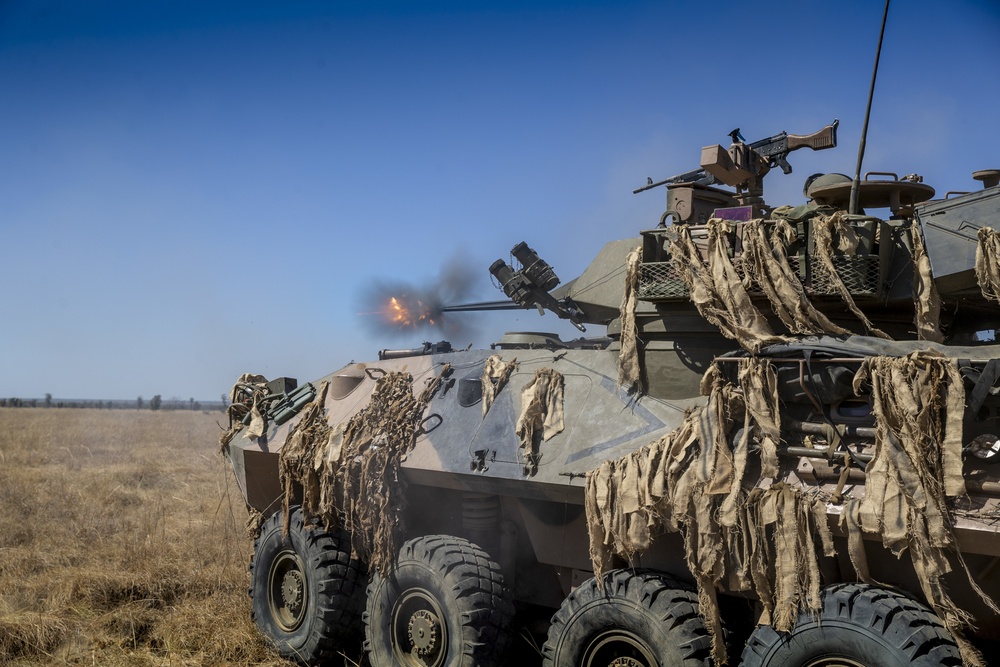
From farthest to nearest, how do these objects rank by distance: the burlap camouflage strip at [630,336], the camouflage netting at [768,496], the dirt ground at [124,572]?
the dirt ground at [124,572] → the burlap camouflage strip at [630,336] → the camouflage netting at [768,496]

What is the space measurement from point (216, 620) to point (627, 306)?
487cm

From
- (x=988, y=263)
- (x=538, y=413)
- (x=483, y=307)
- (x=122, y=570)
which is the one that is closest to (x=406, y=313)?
(x=483, y=307)

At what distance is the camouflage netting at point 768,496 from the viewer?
4.42m

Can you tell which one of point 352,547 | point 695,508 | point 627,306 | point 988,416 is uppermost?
point 627,306

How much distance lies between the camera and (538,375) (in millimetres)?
6797

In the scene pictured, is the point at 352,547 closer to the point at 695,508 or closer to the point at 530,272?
the point at 530,272

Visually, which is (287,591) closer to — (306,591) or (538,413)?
(306,591)

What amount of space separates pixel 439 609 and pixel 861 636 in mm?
3076

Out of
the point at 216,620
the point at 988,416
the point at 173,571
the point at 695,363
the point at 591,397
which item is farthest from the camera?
the point at 173,571

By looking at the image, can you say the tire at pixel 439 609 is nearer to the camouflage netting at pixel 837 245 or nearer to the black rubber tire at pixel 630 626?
the black rubber tire at pixel 630 626

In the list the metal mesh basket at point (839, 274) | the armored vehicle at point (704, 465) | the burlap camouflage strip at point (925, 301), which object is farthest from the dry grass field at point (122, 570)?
the burlap camouflage strip at point (925, 301)

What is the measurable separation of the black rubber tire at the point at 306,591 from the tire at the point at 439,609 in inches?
20.4

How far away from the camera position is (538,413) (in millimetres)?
6551

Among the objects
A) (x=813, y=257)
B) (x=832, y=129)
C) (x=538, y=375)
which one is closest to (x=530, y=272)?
(x=538, y=375)
